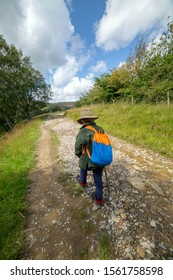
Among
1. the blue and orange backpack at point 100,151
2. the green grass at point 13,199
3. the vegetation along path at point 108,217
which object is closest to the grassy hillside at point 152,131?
the vegetation along path at point 108,217

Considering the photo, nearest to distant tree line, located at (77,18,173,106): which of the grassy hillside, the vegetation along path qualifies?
the grassy hillside

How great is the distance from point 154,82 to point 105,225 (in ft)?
52.8

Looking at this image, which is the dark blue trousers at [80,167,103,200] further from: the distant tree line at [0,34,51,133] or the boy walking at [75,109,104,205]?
the distant tree line at [0,34,51,133]

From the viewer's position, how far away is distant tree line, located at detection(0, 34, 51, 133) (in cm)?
2023

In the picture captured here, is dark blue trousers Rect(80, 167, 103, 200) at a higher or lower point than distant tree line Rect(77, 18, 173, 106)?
lower

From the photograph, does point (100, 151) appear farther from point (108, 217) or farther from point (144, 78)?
point (144, 78)

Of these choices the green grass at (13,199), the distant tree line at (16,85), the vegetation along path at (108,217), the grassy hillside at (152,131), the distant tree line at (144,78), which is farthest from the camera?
the distant tree line at (16,85)

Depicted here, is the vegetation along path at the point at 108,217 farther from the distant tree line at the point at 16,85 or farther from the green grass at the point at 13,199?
the distant tree line at the point at 16,85

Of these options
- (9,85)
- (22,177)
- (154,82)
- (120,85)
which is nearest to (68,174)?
(22,177)

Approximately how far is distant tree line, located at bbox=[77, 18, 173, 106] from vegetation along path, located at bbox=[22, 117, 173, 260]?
363 inches

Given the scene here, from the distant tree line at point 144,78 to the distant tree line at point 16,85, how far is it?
14886mm

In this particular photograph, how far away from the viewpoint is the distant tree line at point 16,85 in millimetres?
20234

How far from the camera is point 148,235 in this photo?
2180mm
